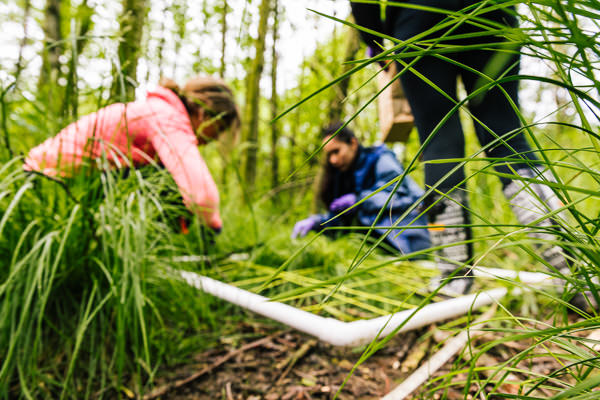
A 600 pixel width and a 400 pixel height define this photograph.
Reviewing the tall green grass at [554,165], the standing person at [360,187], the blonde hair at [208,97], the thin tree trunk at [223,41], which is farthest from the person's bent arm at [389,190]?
the thin tree trunk at [223,41]

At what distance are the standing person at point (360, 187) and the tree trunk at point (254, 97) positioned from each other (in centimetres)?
69

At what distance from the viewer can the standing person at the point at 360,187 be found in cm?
230

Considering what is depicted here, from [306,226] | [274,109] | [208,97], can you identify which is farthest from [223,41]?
[306,226]

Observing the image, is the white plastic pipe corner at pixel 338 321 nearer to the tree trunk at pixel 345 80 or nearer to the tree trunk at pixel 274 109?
the tree trunk at pixel 345 80

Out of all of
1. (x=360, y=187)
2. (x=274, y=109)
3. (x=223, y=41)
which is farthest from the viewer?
(x=223, y=41)

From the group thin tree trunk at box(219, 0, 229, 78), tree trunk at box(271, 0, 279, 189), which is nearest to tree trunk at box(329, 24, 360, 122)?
tree trunk at box(271, 0, 279, 189)

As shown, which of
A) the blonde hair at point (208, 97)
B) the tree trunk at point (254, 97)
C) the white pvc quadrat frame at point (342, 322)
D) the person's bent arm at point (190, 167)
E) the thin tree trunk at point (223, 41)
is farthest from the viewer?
the thin tree trunk at point (223, 41)

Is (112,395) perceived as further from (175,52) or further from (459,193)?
(175,52)

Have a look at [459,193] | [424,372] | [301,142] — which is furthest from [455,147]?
[301,142]

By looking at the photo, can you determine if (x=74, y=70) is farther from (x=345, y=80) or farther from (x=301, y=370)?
(x=345, y=80)

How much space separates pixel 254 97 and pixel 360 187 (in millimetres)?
1317

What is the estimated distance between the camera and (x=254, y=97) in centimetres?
319

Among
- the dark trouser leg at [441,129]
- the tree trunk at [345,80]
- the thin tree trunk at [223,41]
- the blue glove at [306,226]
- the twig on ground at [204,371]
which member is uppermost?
the thin tree trunk at [223,41]

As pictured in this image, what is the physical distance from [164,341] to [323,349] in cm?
48
